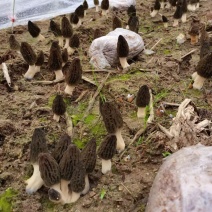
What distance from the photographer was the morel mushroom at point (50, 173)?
187 cm

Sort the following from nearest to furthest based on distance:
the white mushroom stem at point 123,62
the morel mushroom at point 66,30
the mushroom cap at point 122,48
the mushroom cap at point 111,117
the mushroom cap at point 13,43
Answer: the mushroom cap at point 111,117, the mushroom cap at point 122,48, the white mushroom stem at point 123,62, the mushroom cap at point 13,43, the morel mushroom at point 66,30

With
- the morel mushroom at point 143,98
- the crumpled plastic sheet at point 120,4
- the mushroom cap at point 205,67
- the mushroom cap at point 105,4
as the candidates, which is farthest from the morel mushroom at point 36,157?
the crumpled plastic sheet at point 120,4

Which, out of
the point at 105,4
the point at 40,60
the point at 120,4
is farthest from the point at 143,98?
the point at 120,4

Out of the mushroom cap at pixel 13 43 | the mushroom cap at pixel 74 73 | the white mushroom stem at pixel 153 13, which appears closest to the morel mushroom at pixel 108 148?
the mushroom cap at pixel 74 73

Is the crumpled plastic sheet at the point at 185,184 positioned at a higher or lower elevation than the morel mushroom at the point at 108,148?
higher

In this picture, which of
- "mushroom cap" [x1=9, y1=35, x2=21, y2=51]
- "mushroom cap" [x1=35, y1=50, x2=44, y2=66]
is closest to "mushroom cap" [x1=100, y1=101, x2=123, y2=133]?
"mushroom cap" [x1=35, y1=50, x2=44, y2=66]

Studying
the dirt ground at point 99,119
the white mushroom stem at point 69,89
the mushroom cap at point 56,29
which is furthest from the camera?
the mushroom cap at point 56,29

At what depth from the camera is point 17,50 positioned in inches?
140

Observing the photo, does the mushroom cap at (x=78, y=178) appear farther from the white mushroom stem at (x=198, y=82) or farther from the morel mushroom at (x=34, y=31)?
the morel mushroom at (x=34, y=31)

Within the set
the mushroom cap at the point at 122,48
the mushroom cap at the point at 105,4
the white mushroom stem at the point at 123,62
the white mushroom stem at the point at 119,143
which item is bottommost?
the mushroom cap at the point at 105,4

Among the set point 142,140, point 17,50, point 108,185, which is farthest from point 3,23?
point 108,185

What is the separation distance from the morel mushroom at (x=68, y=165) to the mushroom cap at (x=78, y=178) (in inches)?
1.1

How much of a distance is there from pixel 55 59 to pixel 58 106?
65 centimetres

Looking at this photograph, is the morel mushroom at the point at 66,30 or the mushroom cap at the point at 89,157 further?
the morel mushroom at the point at 66,30
